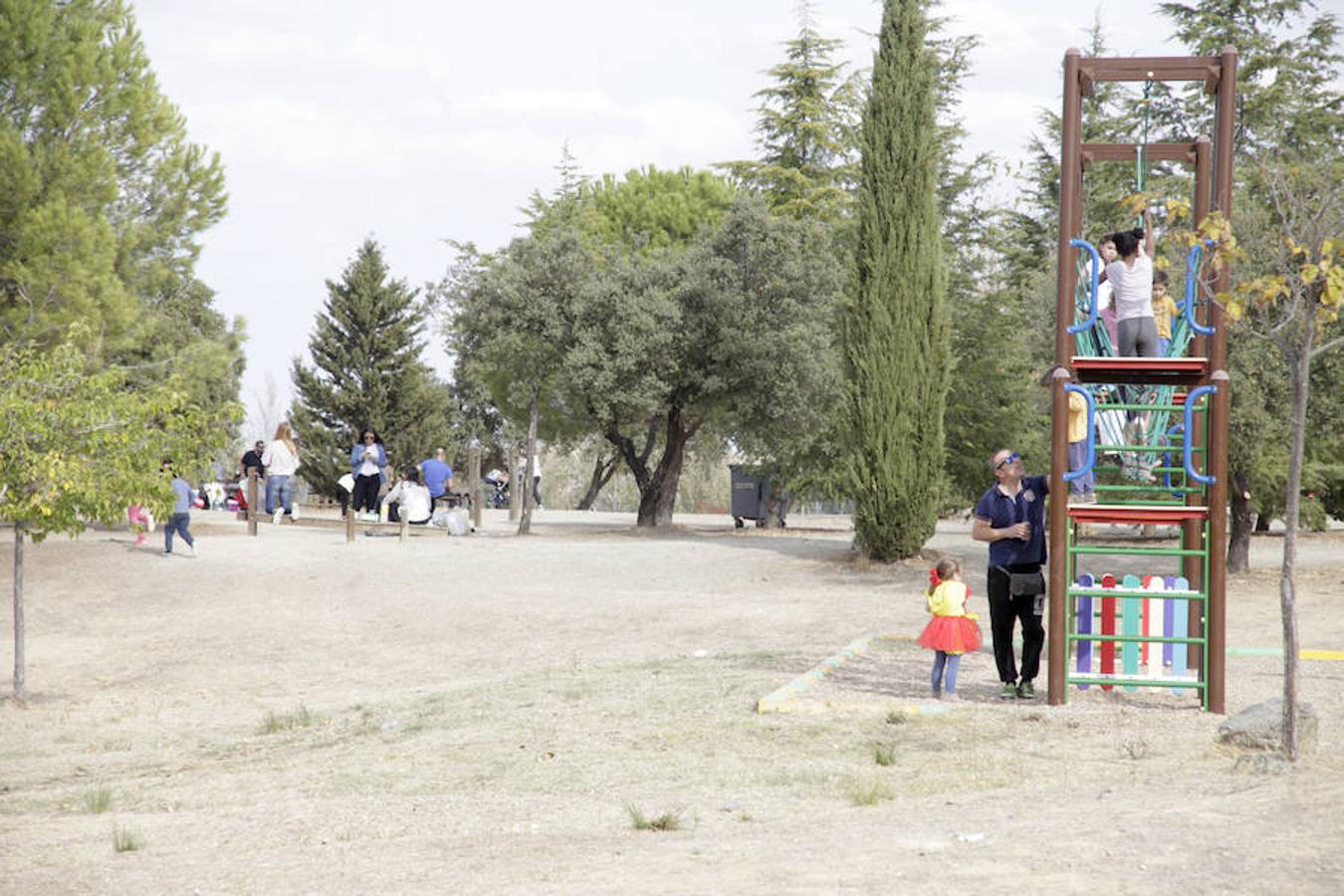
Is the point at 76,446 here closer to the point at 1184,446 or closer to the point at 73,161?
the point at 1184,446

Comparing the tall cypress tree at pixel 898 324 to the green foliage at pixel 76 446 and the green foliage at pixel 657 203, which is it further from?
the green foliage at pixel 657 203

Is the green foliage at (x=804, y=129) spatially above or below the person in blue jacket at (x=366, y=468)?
above

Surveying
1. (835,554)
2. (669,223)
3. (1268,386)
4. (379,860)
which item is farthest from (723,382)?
(669,223)

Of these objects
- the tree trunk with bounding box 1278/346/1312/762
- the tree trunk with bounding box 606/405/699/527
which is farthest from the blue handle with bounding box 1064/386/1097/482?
the tree trunk with bounding box 606/405/699/527

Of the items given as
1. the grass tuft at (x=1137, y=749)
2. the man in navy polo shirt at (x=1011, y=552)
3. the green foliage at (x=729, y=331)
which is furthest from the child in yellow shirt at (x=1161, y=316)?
the green foliage at (x=729, y=331)

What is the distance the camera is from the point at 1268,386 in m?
19.8

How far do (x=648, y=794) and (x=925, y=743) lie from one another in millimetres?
1943

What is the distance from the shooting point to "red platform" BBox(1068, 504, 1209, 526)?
31.1ft

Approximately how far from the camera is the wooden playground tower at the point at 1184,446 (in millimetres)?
9570

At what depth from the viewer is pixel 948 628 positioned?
10031 millimetres

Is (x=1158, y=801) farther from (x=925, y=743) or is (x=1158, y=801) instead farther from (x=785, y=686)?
(x=785, y=686)

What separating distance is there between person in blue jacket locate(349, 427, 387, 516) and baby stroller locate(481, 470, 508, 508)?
21.5m

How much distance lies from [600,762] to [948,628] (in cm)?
297

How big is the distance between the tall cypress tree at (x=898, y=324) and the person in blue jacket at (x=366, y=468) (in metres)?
8.71
